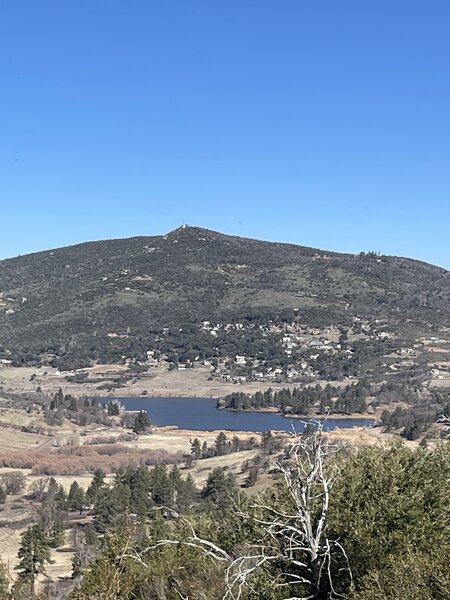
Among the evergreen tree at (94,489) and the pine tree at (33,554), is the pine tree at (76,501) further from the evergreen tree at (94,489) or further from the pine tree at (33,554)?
the pine tree at (33,554)

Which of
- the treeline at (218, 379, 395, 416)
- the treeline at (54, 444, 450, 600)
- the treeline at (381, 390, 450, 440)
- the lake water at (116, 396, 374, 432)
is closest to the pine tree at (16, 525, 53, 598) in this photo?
the treeline at (54, 444, 450, 600)

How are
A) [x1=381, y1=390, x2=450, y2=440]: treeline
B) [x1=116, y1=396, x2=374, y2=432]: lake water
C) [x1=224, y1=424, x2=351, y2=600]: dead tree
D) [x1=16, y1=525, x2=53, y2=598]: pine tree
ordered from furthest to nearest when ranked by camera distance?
[x1=116, y1=396, x2=374, y2=432]: lake water < [x1=381, y1=390, x2=450, y2=440]: treeline < [x1=16, y1=525, x2=53, y2=598]: pine tree < [x1=224, y1=424, x2=351, y2=600]: dead tree

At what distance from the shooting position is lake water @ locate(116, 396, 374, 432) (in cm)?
10781

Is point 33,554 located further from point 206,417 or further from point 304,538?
point 206,417

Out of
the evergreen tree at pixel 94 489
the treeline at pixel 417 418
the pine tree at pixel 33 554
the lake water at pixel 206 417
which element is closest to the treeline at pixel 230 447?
the treeline at pixel 417 418

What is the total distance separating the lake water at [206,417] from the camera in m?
108

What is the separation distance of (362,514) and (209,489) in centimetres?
3876

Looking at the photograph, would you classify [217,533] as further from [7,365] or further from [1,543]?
[7,365]

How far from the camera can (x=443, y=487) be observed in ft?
47.2

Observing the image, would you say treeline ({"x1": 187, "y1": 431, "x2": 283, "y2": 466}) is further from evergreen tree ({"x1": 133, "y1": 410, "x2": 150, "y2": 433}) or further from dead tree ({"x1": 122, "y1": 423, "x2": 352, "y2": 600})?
dead tree ({"x1": 122, "y1": 423, "x2": 352, "y2": 600})

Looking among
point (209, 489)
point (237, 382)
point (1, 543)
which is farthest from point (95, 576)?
point (237, 382)

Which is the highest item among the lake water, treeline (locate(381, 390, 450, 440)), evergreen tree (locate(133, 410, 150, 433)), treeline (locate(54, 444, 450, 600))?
treeline (locate(54, 444, 450, 600))

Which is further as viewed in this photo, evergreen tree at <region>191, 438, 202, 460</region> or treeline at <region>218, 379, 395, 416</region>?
treeline at <region>218, 379, 395, 416</region>

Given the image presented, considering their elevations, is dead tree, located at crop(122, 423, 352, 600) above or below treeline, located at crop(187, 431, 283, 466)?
above
